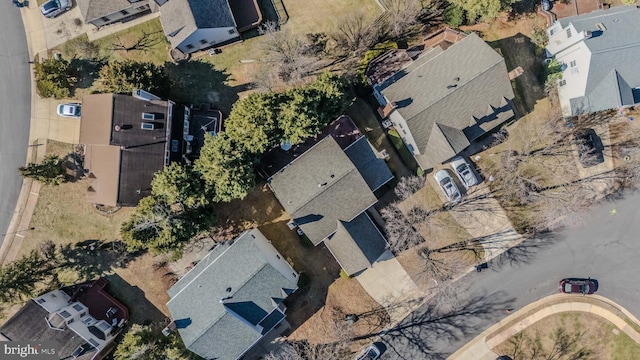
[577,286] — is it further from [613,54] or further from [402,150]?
[613,54]

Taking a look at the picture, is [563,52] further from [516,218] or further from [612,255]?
[612,255]

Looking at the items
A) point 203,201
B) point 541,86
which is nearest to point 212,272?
point 203,201

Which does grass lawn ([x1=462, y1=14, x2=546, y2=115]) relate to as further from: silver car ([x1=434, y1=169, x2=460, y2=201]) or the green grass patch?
the green grass patch

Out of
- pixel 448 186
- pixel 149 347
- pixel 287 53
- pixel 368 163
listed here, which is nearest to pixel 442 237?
pixel 448 186

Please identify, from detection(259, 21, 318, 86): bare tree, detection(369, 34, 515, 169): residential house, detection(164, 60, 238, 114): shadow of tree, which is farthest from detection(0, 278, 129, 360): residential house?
detection(369, 34, 515, 169): residential house

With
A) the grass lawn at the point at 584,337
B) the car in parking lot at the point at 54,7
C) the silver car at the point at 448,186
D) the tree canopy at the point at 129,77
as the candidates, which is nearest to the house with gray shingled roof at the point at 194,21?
the tree canopy at the point at 129,77

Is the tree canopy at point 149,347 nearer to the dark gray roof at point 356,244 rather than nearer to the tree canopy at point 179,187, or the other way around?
the tree canopy at point 179,187
